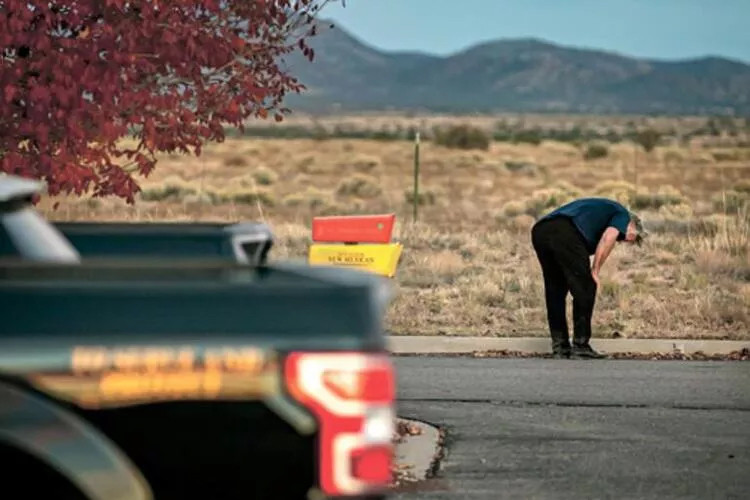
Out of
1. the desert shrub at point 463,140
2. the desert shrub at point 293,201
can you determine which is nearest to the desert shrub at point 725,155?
the desert shrub at point 463,140

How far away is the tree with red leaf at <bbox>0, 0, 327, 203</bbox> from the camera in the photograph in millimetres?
10680

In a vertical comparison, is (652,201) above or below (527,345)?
below

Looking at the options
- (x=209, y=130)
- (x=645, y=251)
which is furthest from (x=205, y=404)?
(x=645, y=251)

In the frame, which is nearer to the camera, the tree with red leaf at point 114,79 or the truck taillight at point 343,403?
the truck taillight at point 343,403

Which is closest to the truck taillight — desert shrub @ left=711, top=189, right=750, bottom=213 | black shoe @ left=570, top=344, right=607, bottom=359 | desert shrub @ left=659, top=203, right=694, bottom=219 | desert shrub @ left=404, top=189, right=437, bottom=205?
black shoe @ left=570, top=344, right=607, bottom=359

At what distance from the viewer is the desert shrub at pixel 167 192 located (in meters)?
44.1

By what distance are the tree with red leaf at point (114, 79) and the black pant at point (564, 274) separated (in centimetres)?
353

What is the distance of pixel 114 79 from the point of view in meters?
10.8

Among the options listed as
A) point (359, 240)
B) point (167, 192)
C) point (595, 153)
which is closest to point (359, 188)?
point (167, 192)

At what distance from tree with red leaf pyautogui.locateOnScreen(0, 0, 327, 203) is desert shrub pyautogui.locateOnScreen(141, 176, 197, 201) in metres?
31.3

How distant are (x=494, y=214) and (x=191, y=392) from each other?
32647mm

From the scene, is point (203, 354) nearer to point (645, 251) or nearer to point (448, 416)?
point (448, 416)

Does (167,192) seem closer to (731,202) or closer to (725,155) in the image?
(731,202)

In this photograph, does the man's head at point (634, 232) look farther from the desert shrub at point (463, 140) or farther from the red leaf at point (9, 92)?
the desert shrub at point (463, 140)
